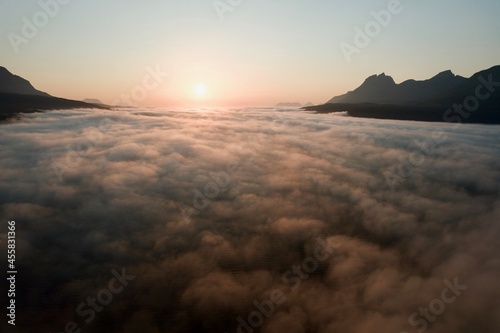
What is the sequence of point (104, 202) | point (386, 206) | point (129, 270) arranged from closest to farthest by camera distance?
point (129, 270), point (104, 202), point (386, 206)

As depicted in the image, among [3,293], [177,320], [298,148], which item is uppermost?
[298,148]

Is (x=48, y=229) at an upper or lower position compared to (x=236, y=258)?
upper

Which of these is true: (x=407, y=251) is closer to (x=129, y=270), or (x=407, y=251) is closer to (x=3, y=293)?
(x=129, y=270)

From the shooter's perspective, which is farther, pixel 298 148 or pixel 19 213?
pixel 298 148

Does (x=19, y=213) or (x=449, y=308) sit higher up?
(x=19, y=213)

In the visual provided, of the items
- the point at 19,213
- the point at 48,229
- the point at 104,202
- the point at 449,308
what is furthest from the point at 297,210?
the point at 19,213

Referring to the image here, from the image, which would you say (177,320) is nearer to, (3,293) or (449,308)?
(3,293)

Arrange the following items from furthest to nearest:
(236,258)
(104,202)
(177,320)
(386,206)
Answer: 1. (386,206)
2. (104,202)
3. (236,258)
4. (177,320)

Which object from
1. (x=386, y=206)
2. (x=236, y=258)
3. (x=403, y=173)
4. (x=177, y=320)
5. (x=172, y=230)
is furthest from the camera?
(x=403, y=173)

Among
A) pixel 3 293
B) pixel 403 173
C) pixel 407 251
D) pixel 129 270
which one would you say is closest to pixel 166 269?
pixel 129 270

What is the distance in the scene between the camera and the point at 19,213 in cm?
1820

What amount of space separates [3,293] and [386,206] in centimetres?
2572

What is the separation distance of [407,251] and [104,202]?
884 inches

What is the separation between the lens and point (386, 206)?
2266 cm
